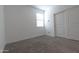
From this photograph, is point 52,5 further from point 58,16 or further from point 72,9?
point 72,9

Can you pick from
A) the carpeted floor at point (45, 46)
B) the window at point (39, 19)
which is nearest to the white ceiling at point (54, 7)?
the window at point (39, 19)

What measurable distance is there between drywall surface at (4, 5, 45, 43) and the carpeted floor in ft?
0.26

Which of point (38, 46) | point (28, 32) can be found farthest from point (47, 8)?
point (38, 46)

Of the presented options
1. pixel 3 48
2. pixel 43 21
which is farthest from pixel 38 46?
pixel 3 48

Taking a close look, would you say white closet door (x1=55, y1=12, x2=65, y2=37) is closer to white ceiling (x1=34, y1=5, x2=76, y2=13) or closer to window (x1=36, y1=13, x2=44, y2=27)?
white ceiling (x1=34, y1=5, x2=76, y2=13)

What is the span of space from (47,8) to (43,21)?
19cm

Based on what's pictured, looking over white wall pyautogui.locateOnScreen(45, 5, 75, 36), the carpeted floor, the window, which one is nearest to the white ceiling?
white wall pyautogui.locateOnScreen(45, 5, 75, 36)

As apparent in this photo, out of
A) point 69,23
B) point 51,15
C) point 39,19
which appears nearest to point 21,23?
point 39,19

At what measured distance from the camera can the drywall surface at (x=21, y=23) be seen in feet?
4.74

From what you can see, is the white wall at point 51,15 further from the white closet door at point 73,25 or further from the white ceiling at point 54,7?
the white closet door at point 73,25

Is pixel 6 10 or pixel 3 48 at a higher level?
pixel 6 10

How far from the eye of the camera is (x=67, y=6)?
1.45 m

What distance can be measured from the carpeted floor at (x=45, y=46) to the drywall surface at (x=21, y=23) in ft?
0.26

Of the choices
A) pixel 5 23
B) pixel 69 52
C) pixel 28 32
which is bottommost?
pixel 69 52
